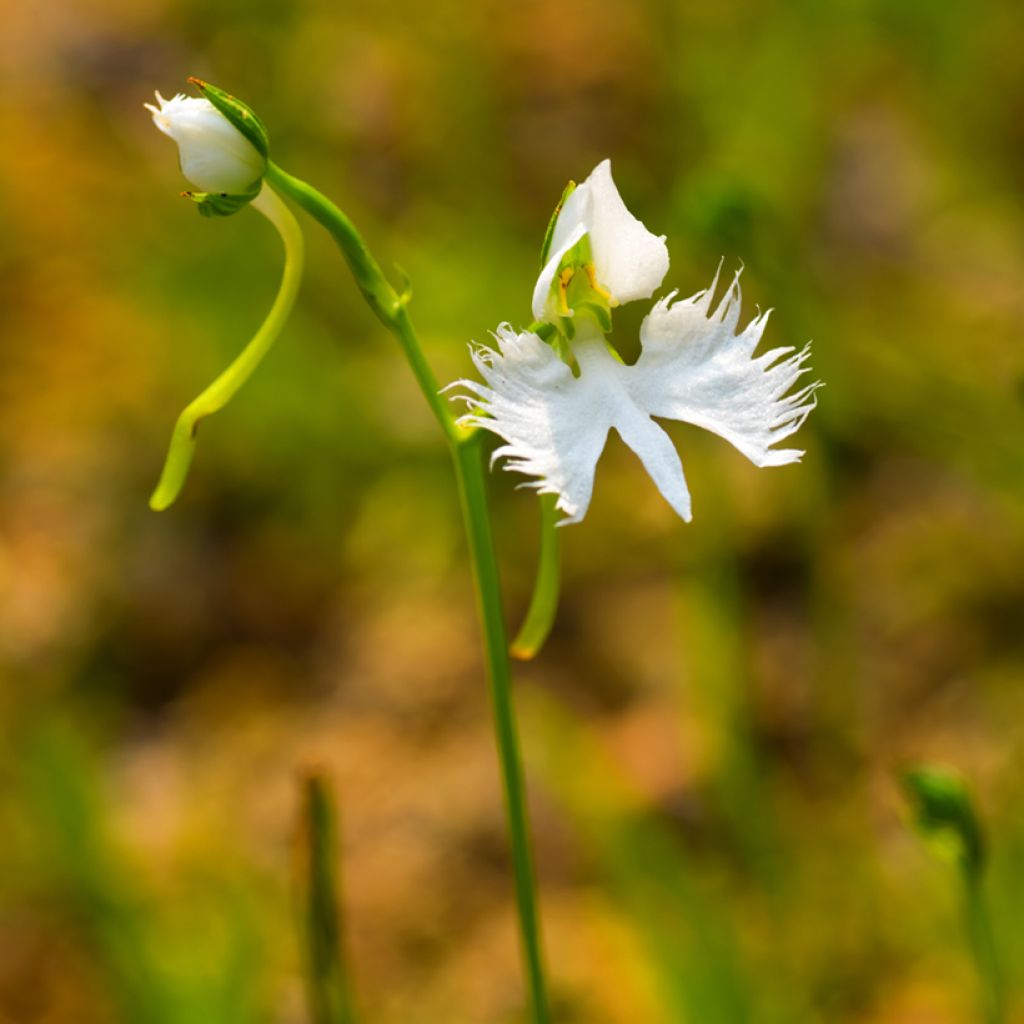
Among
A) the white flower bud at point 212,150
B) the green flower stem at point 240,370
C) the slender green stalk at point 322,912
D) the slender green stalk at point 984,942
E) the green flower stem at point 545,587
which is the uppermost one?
the white flower bud at point 212,150

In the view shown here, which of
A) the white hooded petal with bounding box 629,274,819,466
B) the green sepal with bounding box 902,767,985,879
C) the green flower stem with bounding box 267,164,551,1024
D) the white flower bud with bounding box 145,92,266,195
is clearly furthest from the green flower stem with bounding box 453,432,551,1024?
the green sepal with bounding box 902,767,985,879

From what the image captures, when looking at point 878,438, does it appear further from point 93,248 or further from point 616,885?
point 93,248

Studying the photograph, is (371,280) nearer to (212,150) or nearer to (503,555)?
(212,150)

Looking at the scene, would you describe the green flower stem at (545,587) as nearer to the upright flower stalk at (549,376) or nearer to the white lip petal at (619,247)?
the upright flower stalk at (549,376)

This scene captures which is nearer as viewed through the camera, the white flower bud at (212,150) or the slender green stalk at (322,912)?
the white flower bud at (212,150)

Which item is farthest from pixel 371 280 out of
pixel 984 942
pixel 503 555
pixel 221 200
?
pixel 503 555

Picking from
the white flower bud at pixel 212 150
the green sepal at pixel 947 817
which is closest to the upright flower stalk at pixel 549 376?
the white flower bud at pixel 212 150
